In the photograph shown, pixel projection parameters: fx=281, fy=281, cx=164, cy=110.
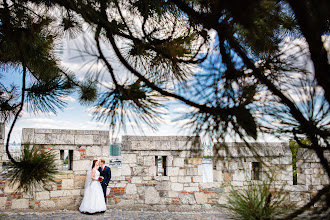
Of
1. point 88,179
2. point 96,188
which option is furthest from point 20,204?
point 96,188

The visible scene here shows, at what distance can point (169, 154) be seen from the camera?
5883 millimetres

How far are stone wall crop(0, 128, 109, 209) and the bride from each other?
26cm

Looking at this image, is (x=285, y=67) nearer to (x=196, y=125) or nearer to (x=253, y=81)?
(x=253, y=81)

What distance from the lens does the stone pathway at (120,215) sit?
→ 4727mm

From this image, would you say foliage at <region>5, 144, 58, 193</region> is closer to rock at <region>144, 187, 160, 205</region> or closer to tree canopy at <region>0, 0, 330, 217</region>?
tree canopy at <region>0, 0, 330, 217</region>

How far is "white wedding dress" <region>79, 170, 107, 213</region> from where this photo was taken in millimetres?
5173

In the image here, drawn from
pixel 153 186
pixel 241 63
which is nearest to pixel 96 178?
pixel 153 186

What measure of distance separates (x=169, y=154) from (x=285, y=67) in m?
4.89

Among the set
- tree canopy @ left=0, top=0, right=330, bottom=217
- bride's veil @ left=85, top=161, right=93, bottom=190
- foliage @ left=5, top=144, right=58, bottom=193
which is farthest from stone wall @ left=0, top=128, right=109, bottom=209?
tree canopy @ left=0, top=0, right=330, bottom=217

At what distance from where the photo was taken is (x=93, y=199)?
522 centimetres

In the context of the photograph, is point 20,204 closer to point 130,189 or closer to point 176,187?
point 130,189

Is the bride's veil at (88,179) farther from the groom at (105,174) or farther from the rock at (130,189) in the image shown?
the rock at (130,189)

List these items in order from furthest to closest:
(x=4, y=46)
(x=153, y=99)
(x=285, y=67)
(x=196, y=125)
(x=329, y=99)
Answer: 1. (x=4, y=46)
2. (x=153, y=99)
3. (x=196, y=125)
4. (x=285, y=67)
5. (x=329, y=99)

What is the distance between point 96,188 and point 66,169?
2.77 feet
